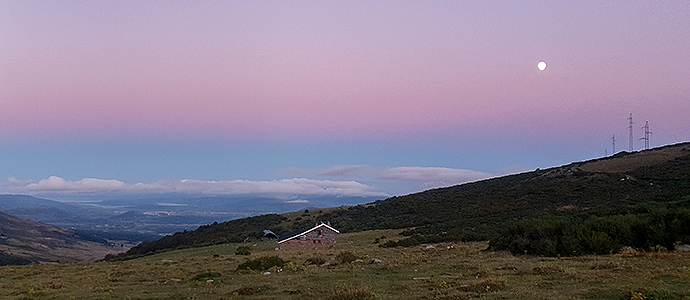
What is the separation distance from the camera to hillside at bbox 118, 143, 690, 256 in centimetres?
5578

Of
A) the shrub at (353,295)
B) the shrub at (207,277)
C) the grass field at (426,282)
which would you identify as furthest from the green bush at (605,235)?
the shrub at (207,277)

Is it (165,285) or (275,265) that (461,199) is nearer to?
(275,265)

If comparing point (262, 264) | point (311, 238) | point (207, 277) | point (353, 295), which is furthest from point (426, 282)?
point (311, 238)

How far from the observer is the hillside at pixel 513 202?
55.8 metres

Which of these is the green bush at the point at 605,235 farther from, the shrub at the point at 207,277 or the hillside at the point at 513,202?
the hillside at the point at 513,202

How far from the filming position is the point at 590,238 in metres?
20.6

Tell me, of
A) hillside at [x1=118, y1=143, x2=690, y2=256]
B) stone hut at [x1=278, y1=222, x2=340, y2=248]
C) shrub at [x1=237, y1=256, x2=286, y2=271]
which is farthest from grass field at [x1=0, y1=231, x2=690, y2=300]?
hillside at [x1=118, y1=143, x2=690, y2=256]

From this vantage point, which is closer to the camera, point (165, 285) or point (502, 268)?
point (502, 268)

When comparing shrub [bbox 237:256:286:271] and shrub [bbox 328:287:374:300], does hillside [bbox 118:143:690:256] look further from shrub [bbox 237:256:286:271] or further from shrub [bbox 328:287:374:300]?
shrub [bbox 328:287:374:300]

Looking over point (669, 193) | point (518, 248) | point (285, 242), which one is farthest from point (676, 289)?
point (669, 193)

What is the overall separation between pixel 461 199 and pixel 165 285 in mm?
64586

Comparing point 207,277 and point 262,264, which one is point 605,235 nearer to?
point 262,264

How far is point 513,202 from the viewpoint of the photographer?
221ft

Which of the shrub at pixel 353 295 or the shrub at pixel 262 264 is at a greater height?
the shrub at pixel 353 295
